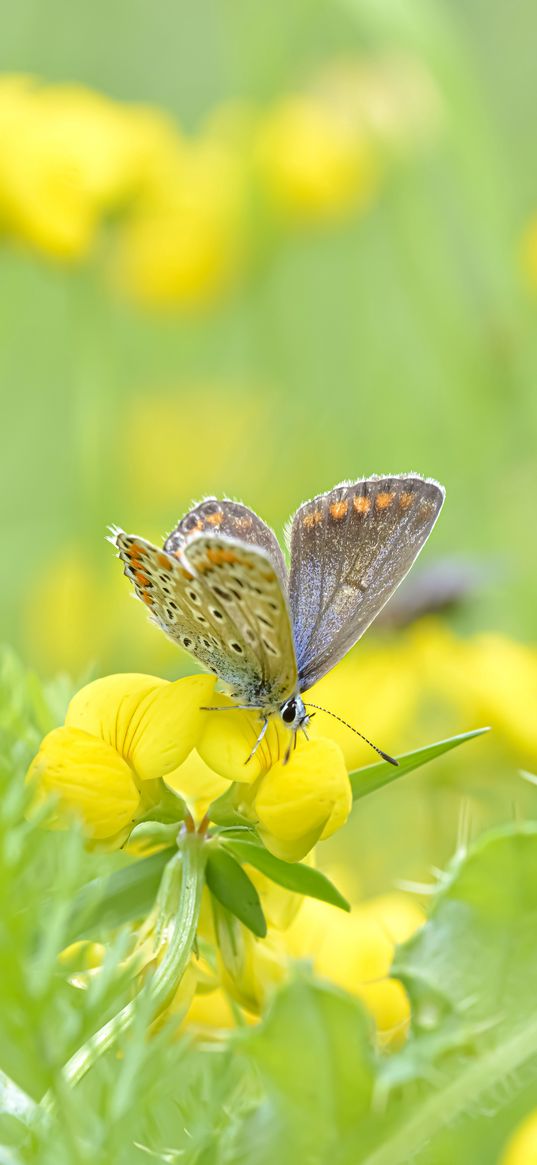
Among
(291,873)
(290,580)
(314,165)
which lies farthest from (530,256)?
(291,873)

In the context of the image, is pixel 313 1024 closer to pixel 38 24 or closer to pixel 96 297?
pixel 96 297

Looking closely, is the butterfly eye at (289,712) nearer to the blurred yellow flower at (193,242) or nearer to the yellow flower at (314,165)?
the blurred yellow flower at (193,242)

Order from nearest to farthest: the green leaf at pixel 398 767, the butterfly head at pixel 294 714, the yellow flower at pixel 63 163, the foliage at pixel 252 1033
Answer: the foliage at pixel 252 1033
the green leaf at pixel 398 767
the butterfly head at pixel 294 714
the yellow flower at pixel 63 163

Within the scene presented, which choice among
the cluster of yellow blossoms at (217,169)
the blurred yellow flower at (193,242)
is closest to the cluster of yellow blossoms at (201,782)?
the cluster of yellow blossoms at (217,169)

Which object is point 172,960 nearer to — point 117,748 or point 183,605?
point 117,748

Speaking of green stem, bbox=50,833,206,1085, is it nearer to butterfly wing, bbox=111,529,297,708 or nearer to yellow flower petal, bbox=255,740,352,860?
yellow flower petal, bbox=255,740,352,860

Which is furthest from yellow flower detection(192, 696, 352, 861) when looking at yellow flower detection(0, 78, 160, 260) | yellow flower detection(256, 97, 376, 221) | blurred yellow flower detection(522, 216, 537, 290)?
yellow flower detection(256, 97, 376, 221)
